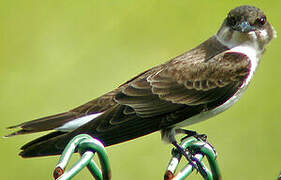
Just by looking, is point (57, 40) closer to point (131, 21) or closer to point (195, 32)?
point (131, 21)

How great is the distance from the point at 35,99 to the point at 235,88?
374 centimetres

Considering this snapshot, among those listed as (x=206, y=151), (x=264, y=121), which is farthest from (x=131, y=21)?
(x=206, y=151)

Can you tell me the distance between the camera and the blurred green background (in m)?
8.63

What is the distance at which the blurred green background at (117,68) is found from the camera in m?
8.63

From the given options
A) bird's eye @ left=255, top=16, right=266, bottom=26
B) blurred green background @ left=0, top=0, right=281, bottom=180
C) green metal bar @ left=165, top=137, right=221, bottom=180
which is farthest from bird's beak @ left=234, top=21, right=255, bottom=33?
blurred green background @ left=0, top=0, right=281, bottom=180

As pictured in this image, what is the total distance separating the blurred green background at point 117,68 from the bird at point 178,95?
7.13 feet

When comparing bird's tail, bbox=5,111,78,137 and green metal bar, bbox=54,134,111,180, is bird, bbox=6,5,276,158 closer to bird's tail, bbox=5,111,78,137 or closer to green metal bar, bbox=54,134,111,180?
bird's tail, bbox=5,111,78,137

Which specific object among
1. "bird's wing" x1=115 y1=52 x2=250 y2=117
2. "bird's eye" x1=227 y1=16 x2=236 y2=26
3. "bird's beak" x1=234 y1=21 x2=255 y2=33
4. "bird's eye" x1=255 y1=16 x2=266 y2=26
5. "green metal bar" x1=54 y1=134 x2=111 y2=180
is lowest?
"green metal bar" x1=54 y1=134 x2=111 y2=180

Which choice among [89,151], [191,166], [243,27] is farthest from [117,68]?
[89,151]

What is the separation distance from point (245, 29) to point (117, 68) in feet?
11.7

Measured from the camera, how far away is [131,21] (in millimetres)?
10914

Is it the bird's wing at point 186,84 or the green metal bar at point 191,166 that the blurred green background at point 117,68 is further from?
the green metal bar at point 191,166

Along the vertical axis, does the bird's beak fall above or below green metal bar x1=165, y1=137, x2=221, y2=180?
above

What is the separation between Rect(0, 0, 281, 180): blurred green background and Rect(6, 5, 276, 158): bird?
7.13 ft
